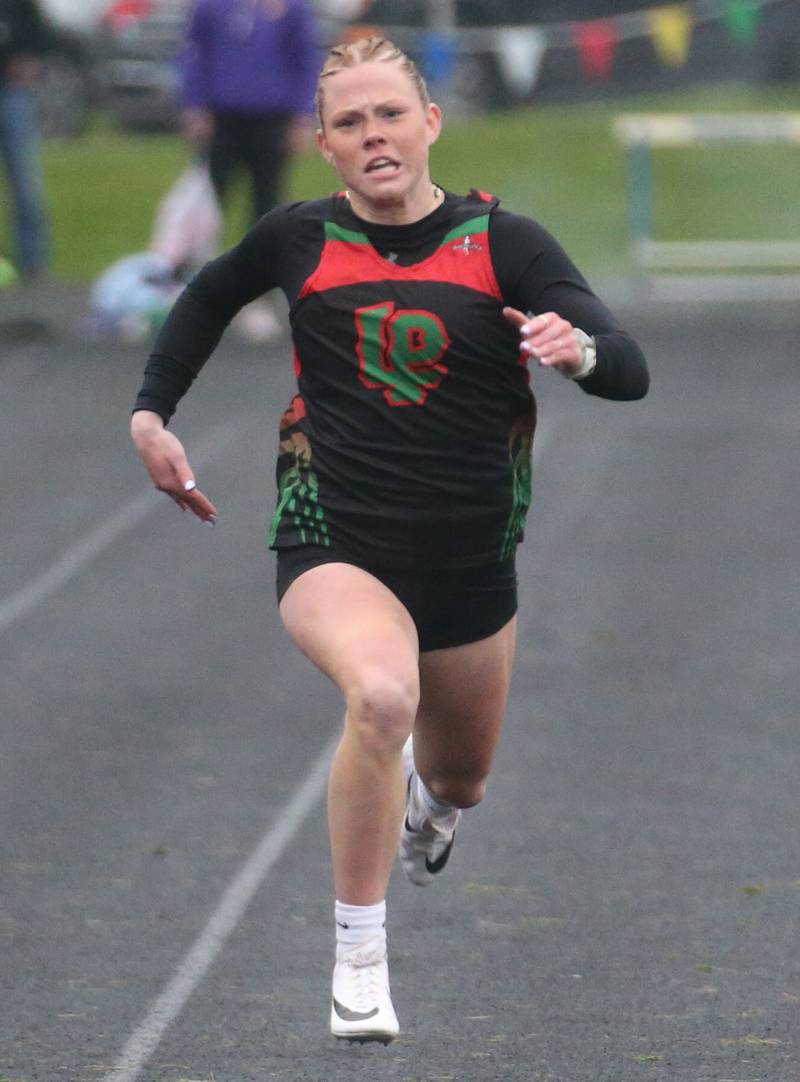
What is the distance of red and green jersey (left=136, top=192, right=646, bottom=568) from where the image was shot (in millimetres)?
4215

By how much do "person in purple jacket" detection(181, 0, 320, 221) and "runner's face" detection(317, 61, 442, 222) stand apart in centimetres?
867

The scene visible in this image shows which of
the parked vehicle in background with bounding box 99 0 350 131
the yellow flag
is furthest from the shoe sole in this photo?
the parked vehicle in background with bounding box 99 0 350 131

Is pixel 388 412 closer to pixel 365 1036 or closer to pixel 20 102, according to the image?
pixel 365 1036

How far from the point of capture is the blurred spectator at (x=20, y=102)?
13.9 m

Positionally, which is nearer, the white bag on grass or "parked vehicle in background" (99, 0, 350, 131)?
the white bag on grass

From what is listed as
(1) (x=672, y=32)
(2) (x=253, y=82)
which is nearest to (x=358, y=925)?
(2) (x=253, y=82)

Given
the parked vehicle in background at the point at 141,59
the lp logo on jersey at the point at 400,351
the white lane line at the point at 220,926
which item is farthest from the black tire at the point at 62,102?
the lp logo on jersey at the point at 400,351

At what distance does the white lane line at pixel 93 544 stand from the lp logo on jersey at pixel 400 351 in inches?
162

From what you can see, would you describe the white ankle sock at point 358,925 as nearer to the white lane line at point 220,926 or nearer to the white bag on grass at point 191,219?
the white lane line at point 220,926

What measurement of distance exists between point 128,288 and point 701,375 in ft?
11.5

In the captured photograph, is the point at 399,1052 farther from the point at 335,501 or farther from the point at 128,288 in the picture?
the point at 128,288

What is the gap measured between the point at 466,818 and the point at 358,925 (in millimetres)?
2071

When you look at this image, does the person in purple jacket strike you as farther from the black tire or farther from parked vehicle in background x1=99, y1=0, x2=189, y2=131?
the black tire

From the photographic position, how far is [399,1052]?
444cm
